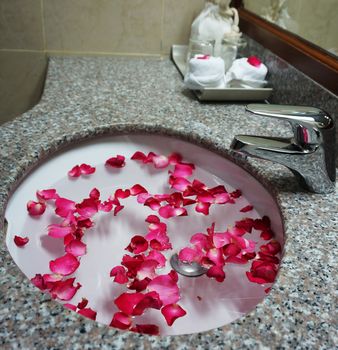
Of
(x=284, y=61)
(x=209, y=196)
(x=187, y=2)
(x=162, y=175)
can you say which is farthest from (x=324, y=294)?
(x=187, y=2)

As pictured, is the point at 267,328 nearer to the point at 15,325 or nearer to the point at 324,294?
the point at 324,294

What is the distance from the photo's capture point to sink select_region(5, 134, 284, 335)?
0.57 metres

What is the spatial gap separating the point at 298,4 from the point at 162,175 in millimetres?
532

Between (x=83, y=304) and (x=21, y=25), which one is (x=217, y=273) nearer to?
(x=83, y=304)

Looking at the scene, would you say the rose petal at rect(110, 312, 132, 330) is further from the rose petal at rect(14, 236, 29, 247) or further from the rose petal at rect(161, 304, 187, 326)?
the rose petal at rect(14, 236, 29, 247)

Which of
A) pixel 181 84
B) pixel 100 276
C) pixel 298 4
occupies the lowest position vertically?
pixel 100 276

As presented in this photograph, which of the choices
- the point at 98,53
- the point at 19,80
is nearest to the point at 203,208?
the point at 98,53

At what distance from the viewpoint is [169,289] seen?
56cm

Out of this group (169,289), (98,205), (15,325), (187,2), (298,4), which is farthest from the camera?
(187,2)

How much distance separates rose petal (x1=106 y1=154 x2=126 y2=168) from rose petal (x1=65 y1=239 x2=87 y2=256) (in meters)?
0.22

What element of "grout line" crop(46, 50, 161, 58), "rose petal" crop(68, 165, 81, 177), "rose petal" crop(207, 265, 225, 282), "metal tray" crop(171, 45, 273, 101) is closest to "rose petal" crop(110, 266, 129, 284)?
"rose petal" crop(207, 265, 225, 282)

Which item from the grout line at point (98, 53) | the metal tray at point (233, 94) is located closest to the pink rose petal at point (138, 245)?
the metal tray at point (233, 94)

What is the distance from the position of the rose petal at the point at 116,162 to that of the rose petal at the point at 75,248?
223 millimetres

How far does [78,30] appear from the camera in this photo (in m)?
1.23
